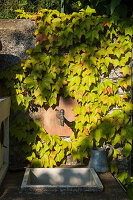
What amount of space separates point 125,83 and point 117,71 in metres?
0.19

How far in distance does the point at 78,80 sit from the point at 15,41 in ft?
3.14

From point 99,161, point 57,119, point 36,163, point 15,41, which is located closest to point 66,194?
point 99,161

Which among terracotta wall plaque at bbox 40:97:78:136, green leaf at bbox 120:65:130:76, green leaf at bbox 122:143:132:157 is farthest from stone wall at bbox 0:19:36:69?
green leaf at bbox 122:143:132:157

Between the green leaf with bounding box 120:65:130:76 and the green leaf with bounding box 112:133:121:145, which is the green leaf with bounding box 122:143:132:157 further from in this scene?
the green leaf with bounding box 120:65:130:76

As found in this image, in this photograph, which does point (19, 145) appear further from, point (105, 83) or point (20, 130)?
point (105, 83)

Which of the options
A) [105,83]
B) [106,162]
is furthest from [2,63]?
[106,162]

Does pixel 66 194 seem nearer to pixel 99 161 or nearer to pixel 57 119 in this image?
pixel 99 161

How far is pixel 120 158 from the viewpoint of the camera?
3232 mm

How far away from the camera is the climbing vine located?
9.93 ft

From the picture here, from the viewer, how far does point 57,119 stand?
10.5 feet

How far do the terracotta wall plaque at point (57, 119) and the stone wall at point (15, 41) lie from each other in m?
0.76

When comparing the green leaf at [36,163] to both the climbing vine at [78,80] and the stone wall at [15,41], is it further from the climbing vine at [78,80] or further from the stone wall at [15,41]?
the stone wall at [15,41]

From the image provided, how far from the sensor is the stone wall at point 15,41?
310 cm

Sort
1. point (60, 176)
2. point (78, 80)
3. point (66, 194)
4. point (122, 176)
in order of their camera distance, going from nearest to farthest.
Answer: point (66, 194)
point (60, 176)
point (78, 80)
point (122, 176)
